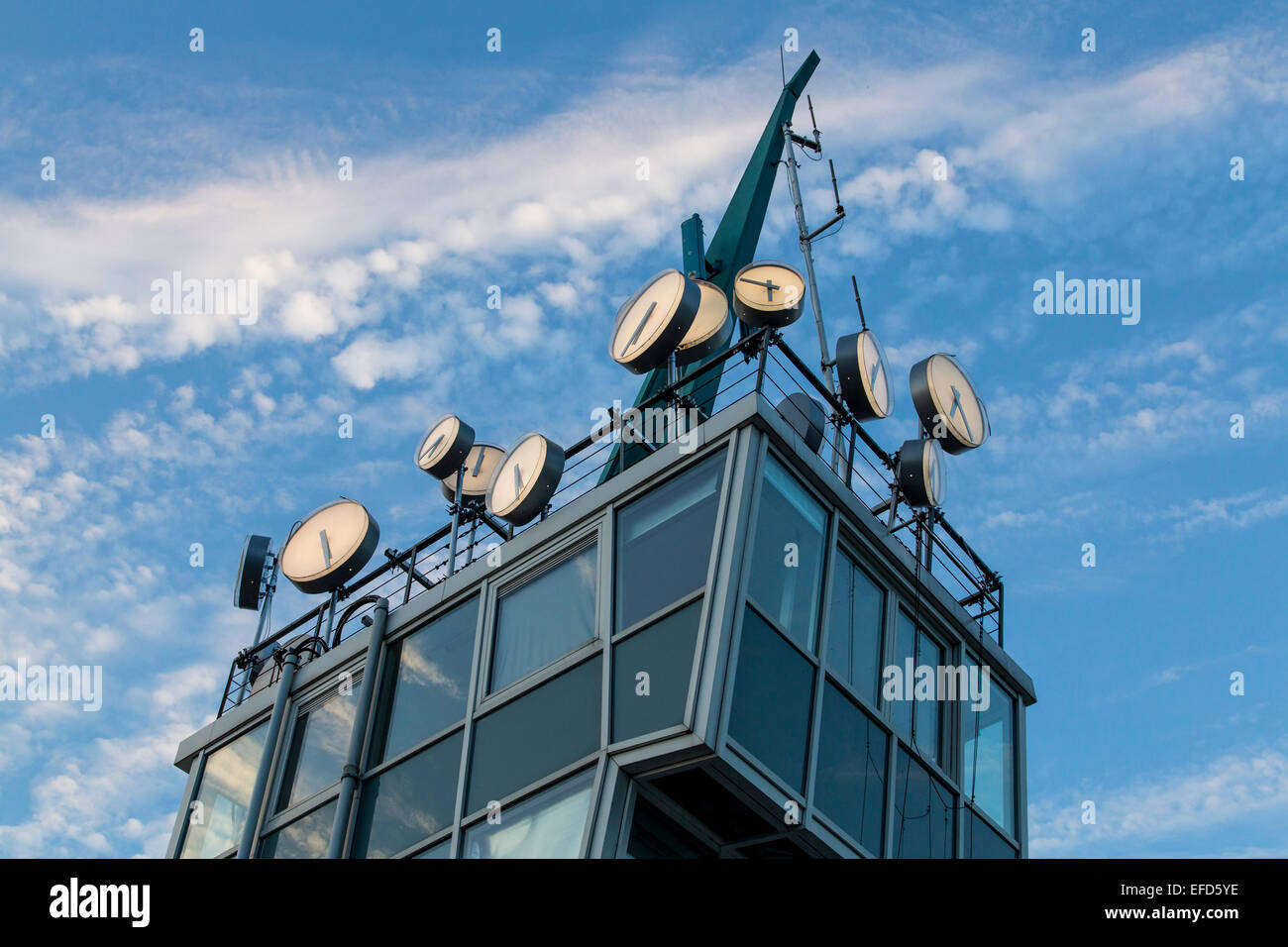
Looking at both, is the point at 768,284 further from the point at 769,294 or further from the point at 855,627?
the point at 855,627

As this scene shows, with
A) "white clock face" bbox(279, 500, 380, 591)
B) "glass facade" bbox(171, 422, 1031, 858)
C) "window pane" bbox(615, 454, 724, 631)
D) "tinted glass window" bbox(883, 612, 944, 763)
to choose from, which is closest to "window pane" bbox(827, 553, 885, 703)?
"glass facade" bbox(171, 422, 1031, 858)

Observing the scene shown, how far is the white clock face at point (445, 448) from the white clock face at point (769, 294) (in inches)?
203

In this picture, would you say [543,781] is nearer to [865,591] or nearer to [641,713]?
[641,713]

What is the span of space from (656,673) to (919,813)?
14.1ft

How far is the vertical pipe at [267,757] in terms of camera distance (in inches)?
806

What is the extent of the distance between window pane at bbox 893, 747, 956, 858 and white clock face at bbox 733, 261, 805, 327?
545 centimetres

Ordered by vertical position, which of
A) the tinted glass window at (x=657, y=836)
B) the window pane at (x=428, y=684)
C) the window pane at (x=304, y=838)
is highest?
the window pane at (x=428, y=684)

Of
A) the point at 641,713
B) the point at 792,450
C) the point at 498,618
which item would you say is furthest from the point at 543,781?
the point at 792,450

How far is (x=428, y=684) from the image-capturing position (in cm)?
1970

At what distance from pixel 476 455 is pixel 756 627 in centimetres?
792

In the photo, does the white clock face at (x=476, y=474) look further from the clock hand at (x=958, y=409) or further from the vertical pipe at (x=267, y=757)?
the clock hand at (x=958, y=409)

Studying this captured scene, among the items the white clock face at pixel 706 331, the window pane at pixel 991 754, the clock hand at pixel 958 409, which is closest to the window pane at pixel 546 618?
the white clock face at pixel 706 331

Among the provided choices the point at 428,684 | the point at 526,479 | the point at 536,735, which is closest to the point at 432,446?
the point at 526,479

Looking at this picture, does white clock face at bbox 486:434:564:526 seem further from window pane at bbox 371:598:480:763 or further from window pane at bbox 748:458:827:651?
window pane at bbox 748:458:827:651
